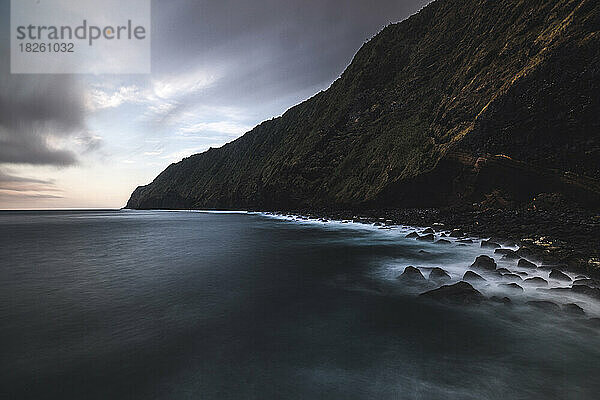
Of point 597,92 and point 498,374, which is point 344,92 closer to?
point 597,92

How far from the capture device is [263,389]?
3.51 meters

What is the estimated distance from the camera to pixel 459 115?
24.6 meters

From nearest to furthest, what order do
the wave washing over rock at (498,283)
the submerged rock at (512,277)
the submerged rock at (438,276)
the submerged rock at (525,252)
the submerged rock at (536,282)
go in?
1. the wave washing over rock at (498,283)
2. the submerged rock at (536,282)
3. the submerged rock at (512,277)
4. the submerged rock at (438,276)
5. the submerged rock at (525,252)

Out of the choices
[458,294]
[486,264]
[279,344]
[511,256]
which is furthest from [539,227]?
[279,344]

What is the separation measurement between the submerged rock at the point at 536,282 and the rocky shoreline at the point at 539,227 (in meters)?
1.49

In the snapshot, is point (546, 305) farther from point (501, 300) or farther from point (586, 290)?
point (586, 290)

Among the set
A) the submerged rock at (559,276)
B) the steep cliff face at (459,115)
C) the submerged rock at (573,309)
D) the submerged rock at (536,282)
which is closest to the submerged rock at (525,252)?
the submerged rock at (559,276)

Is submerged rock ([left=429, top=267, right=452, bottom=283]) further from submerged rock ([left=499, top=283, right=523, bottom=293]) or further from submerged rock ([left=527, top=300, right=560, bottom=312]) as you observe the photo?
submerged rock ([left=527, top=300, right=560, bottom=312])

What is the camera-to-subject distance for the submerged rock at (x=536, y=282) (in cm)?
697

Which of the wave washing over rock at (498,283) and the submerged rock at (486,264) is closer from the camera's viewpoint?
the wave washing over rock at (498,283)

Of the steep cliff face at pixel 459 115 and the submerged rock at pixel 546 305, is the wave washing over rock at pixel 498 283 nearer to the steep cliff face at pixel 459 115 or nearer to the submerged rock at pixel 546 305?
the submerged rock at pixel 546 305

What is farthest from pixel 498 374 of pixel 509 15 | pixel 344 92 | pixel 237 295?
pixel 344 92

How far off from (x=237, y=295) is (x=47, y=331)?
12.9 feet

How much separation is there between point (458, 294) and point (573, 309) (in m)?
2.00
